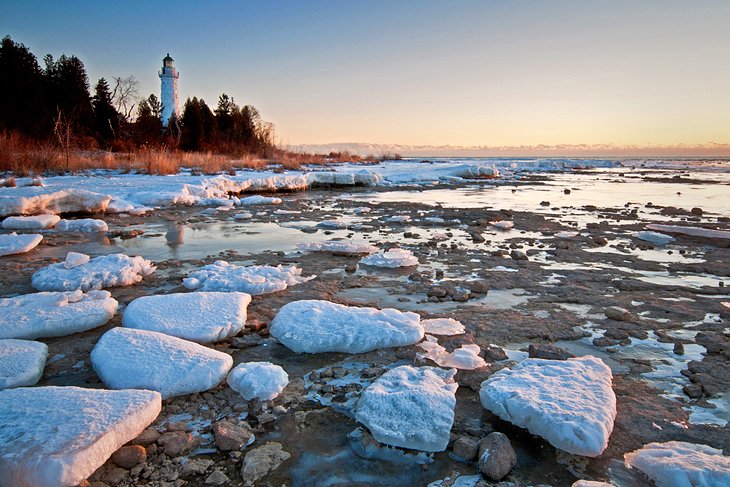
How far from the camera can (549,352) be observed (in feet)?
7.59

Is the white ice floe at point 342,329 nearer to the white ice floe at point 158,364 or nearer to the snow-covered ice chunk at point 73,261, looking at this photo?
the white ice floe at point 158,364

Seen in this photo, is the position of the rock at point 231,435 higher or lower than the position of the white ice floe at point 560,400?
lower

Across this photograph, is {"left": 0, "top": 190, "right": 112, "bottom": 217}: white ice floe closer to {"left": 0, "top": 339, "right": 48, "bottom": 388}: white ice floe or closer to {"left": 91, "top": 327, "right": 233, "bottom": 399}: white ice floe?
{"left": 0, "top": 339, "right": 48, "bottom": 388}: white ice floe

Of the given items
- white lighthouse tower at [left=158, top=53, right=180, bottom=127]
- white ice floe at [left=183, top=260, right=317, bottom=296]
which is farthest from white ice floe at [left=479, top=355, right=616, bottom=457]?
white lighthouse tower at [left=158, top=53, right=180, bottom=127]

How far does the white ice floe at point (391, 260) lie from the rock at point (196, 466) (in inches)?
114

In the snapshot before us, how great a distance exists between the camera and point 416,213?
8.56m

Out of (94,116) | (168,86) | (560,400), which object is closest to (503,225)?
(560,400)

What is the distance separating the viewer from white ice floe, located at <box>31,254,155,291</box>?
3.39 metres

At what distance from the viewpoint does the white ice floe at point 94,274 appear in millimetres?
3395

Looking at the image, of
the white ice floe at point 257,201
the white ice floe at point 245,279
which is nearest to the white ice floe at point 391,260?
the white ice floe at point 245,279

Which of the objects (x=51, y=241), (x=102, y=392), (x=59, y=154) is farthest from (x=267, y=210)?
(x=59, y=154)

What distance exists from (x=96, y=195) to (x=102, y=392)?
7.47 m

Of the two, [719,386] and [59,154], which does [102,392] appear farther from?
[59,154]

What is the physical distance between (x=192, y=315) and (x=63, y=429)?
1183mm
